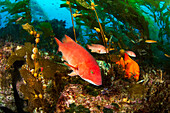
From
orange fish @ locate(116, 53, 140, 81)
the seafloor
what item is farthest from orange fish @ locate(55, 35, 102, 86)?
orange fish @ locate(116, 53, 140, 81)

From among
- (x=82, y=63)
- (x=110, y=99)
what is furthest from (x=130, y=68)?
(x=82, y=63)

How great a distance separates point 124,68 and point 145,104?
1.12 m

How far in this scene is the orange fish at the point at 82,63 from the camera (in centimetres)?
151

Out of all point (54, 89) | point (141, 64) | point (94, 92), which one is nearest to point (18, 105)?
point (54, 89)

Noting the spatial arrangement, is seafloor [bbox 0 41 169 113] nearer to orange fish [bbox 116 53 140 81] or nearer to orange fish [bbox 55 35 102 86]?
orange fish [bbox 116 53 140 81]

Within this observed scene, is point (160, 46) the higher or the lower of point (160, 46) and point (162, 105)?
the higher

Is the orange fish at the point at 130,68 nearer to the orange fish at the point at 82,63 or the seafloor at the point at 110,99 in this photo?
the seafloor at the point at 110,99

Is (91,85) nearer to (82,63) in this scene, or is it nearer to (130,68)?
(82,63)

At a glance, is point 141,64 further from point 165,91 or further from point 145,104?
point 145,104

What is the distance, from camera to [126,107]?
7.52ft

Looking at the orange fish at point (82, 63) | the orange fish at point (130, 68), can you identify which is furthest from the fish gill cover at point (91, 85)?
the orange fish at point (82, 63)

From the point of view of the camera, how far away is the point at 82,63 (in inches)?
62.9

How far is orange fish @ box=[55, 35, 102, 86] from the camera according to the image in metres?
1.51

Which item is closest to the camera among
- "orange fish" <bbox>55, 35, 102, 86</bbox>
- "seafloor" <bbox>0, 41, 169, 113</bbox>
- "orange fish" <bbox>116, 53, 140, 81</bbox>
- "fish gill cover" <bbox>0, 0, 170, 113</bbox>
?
"orange fish" <bbox>55, 35, 102, 86</bbox>
